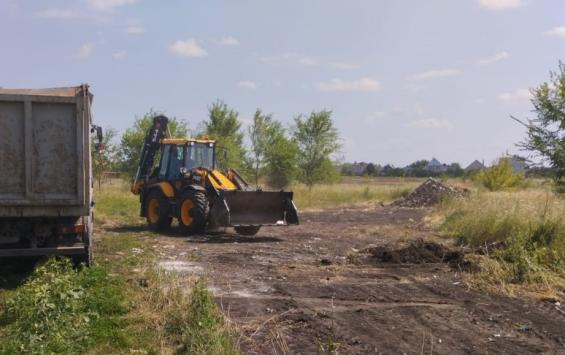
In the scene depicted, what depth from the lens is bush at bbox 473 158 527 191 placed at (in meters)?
37.3

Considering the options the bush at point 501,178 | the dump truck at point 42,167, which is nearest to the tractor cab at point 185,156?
the dump truck at point 42,167

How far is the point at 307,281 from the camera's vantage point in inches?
422

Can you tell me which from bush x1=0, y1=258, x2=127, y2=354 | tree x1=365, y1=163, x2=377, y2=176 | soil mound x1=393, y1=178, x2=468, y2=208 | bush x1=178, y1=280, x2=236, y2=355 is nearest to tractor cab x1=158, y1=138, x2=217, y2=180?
bush x1=0, y1=258, x2=127, y2=354

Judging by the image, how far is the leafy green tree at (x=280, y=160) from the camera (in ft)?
147

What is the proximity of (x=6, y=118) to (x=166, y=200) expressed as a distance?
9008 millimetres

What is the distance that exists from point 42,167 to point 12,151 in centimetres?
46

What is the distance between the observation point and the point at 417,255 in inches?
520

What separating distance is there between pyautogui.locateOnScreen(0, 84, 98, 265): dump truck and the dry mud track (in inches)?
98.4

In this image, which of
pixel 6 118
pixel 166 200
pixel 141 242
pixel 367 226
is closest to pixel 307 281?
pixel 6 118

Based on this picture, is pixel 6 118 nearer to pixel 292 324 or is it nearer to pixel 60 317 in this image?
pixel 60 317

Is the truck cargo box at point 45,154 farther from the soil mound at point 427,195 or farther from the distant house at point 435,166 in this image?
the distant house at point 435,166

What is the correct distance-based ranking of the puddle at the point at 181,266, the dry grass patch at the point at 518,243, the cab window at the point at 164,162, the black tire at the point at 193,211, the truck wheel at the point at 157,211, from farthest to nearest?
the cab window at the point at 164,162
the truck wheel at the point at 157,211
the black tire at the point at 193,211
the puddle at the point at 181,266
the dry grass patch at the point at 518,243

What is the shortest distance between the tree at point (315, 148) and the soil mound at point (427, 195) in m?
9.23

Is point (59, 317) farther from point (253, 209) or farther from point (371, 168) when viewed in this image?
Answer: point (371, 168)
